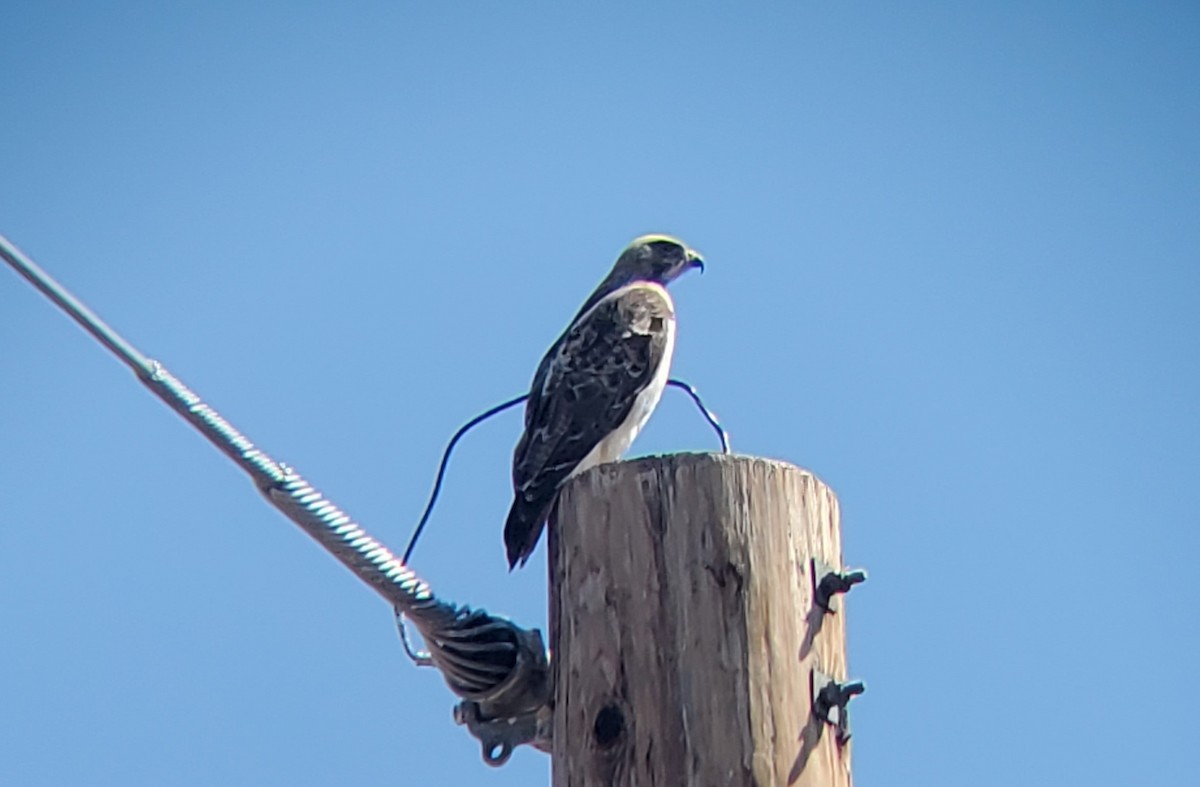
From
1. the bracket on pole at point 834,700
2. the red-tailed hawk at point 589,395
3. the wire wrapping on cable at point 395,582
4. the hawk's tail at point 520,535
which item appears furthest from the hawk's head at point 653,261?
the bracket on pole at point 834,700

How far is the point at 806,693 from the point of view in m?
3.09

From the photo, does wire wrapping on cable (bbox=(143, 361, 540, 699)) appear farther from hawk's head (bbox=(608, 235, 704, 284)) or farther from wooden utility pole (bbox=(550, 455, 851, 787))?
hawk's head (bbox=(608, 235, 704, 284))

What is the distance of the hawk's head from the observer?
7301mm

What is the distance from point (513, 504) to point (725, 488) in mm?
2099

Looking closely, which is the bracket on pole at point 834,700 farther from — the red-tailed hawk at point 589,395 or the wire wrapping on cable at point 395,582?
the red-tailed hawk at point 589,395

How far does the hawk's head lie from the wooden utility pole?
4032mm

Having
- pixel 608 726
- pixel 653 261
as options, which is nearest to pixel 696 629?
pixel 608 726

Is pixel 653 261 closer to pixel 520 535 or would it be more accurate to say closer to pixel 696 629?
pixel 520 535

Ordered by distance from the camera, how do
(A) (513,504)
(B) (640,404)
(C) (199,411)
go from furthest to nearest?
1. (B) (640,404)
2. (A) (513,504)
3. (C) (199,411)

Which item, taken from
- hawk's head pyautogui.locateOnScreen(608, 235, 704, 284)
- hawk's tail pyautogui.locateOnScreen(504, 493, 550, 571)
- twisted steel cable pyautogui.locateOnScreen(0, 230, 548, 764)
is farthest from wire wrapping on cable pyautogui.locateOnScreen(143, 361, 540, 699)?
hawk's head pyautogui.locateOnScreen(608, 235, 704, 284)

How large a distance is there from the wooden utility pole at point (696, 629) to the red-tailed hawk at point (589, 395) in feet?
6.24

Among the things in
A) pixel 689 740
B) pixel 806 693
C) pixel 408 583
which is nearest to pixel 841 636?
pixel 806 693

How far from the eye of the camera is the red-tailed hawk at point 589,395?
539 cm

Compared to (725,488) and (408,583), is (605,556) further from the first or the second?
(408,583)
